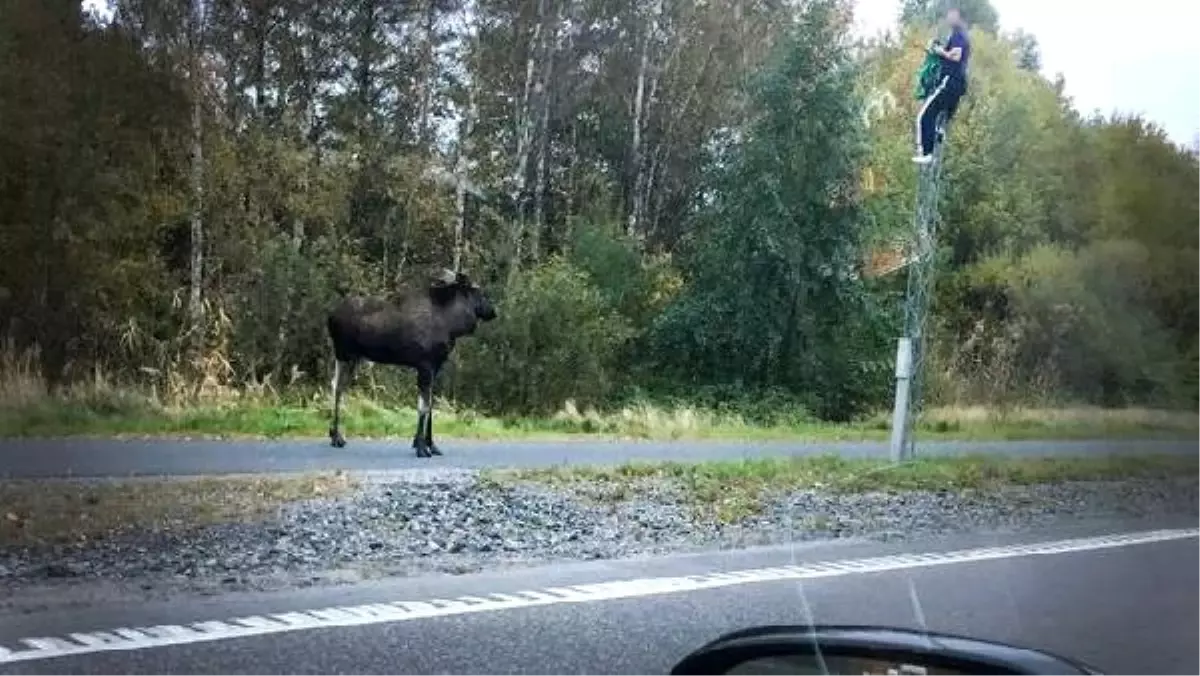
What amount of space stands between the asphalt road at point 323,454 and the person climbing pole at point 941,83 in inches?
15.3

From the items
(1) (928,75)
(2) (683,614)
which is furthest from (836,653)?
(2) (683,614)

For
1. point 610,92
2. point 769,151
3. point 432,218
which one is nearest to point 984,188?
point 769,151

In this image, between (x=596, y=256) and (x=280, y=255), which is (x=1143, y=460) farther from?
(x=280, y=255)

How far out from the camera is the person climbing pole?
1.18m

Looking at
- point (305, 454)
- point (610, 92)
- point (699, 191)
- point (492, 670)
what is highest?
point (610, 92)

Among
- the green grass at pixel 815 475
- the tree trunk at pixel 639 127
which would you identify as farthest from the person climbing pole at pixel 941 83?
the tree trunk at pixel 639 127

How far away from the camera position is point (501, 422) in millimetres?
2354

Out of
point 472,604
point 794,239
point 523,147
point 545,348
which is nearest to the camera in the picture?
point 794,239

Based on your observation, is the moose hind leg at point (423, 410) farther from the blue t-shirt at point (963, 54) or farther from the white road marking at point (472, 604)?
the blue t-shirt at point (963, 54)

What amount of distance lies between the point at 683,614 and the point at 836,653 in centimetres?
80

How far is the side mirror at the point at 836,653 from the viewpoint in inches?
34.4

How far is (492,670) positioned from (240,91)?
3.23 ft

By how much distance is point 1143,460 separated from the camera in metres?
1.29

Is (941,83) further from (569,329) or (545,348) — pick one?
(545,348)
